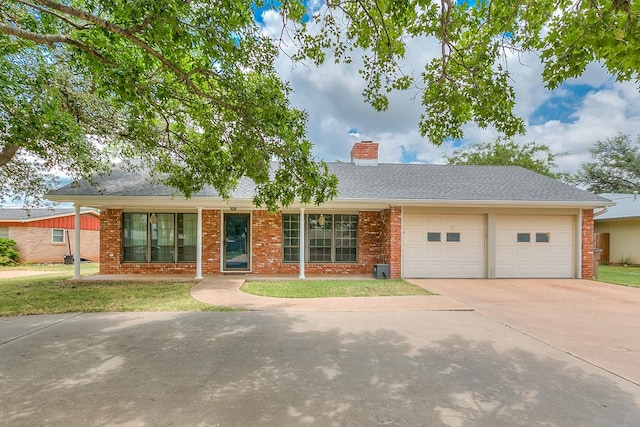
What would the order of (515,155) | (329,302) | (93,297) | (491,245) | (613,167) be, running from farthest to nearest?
(613,167) → (515,155) → (491,245) → (93,297) → (329,302)

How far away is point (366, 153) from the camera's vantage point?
14.0m

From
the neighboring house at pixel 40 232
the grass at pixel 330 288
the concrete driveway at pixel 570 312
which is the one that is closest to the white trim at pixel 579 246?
the concrete driveway at pixel 570 312

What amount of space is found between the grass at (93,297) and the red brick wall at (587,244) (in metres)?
11.4

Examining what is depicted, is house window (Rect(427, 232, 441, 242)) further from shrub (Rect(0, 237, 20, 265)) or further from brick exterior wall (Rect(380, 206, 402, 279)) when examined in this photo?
shrub (Rect(0, 237, 20, 265))

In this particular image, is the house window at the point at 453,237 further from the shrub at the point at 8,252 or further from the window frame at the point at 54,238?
the shrub at the point at 8,252

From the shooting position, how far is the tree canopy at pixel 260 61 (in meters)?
3.95

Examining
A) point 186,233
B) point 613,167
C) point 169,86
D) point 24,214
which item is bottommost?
point 186,233

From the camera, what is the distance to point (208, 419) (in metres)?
2.71

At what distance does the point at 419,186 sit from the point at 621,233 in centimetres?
1304

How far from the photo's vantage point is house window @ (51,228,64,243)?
721 inches

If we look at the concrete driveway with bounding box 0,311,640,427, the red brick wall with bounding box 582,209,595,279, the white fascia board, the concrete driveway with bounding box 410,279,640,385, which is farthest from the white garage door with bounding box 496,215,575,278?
the concrete driveway with bounding box 0,311,640,427

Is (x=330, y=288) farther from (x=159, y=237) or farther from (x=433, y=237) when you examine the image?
(x=159, y=237)

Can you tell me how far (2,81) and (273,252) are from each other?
7.84 metres

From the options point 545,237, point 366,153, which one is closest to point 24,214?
point 366,153
